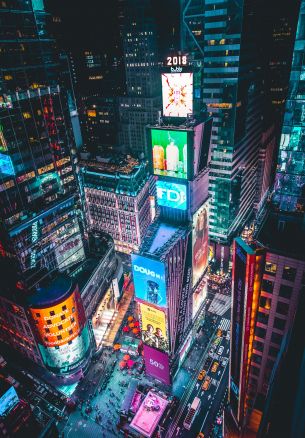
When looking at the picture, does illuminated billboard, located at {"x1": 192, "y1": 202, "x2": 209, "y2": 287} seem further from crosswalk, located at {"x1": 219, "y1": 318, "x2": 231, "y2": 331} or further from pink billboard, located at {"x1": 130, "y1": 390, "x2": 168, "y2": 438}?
pink billboard, located at {"x1": 130, "y1": 390, "x2": 168, "y2": 438}

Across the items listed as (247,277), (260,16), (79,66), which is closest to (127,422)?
(247,277)

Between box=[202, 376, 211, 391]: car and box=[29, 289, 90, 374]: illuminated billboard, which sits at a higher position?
box=[29, 289, 90, 374]: illuminated billboard

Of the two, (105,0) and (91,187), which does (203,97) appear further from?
(105,0)

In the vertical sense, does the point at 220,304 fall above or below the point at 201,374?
above

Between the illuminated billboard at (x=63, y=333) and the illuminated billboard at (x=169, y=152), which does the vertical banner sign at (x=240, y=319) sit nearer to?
the illuminated billboard at (x=169, y=152)

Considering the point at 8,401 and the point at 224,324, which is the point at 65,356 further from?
the point at 224,324

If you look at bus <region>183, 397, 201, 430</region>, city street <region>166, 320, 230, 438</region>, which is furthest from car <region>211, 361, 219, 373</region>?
bus <region>183, 397, 201, 430</region>

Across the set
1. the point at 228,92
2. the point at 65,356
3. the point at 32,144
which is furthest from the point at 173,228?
the point at 228,92
